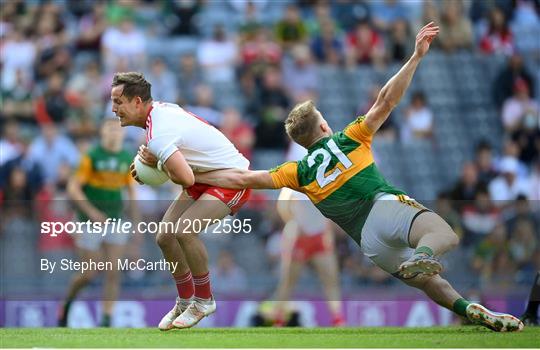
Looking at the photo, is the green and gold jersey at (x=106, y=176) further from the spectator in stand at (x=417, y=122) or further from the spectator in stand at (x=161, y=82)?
the spectator in stand at (x=417, y=122)

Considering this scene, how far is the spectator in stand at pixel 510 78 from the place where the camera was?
20.7m

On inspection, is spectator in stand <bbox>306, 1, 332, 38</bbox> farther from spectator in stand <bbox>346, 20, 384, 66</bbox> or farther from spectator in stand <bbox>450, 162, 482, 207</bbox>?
spectator in stand <bbox>450, 162, 482, 207</bbox>

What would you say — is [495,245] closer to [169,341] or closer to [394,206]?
[394,206]

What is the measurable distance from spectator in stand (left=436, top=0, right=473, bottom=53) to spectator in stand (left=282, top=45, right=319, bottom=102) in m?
2.64

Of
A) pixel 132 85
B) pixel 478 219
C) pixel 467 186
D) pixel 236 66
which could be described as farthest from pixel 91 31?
pixel 132 85

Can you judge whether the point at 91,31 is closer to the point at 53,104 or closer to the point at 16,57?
the point at 16,57

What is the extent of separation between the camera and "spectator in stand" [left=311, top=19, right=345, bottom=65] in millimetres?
20844

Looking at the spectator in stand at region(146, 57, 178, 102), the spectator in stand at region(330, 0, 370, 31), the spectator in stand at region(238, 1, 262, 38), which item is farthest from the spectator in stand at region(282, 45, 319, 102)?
the spectator in stand at region(146, 57, 178, 102)

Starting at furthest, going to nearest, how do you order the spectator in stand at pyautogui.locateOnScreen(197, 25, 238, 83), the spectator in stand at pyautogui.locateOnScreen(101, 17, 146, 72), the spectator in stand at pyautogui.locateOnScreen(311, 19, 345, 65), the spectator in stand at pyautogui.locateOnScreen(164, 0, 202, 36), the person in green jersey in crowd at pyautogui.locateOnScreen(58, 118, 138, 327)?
1. the spectator in stand at pyautogui.locateOnScreen(311, 19, 345, 65)
2. the spectator in stand at pyautogui.locateOnScreen(164, 0, 202, 36)
3. the spectator in stand at pyautogui.locateOnScreen(197, 25, 238, 83)
4. the spectator in stand at pyautogui.locateOnScreen(101, 17, 146, 72)
5. the person in green jersey in crowd at pyautogui.locateOnScreen(58, 118, 138, 327)

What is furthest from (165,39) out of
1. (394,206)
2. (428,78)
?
(394,206)

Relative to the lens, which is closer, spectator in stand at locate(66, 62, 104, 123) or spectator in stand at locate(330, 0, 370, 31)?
spectator in stand at locate(66, 62, 104, 123)

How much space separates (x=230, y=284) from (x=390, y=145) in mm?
5718

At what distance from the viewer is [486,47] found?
21734 millimetres

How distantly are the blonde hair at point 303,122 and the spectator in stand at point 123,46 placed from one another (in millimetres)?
9582
